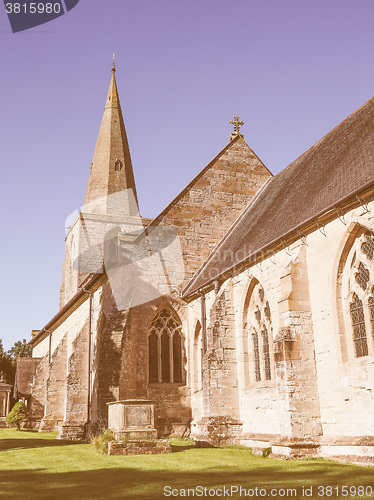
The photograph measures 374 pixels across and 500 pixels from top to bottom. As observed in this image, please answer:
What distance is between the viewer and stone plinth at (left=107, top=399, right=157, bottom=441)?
13.4 meters

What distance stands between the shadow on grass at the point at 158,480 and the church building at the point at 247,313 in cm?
184

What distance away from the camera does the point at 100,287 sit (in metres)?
22.4

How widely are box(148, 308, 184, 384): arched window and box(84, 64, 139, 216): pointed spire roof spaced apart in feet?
55.4

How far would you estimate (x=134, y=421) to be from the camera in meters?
13.7

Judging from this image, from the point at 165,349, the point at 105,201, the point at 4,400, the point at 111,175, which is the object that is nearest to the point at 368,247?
the point at 165,349

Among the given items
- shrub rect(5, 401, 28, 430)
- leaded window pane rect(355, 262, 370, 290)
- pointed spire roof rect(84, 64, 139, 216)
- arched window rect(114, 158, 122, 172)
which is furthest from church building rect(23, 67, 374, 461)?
arched window rect(114, 158, 122, 172)

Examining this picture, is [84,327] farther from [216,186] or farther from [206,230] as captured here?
[216,186]

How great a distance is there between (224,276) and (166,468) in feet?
26.7

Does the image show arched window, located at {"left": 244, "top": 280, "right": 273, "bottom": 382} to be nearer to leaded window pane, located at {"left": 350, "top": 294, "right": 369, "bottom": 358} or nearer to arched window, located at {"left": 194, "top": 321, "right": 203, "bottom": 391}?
arched window, located at {"left": 194, "top": 321, "right": 203, "bottom": 391}

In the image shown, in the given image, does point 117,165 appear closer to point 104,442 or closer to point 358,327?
point 104,442

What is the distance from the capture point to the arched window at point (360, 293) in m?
11.3

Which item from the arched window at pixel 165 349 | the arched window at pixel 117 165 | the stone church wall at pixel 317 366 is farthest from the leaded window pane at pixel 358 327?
the arched window at pixel 117 165

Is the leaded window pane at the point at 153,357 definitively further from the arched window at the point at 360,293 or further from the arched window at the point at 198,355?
the arched window at the point at 360,293

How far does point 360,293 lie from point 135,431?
6.99 metres
